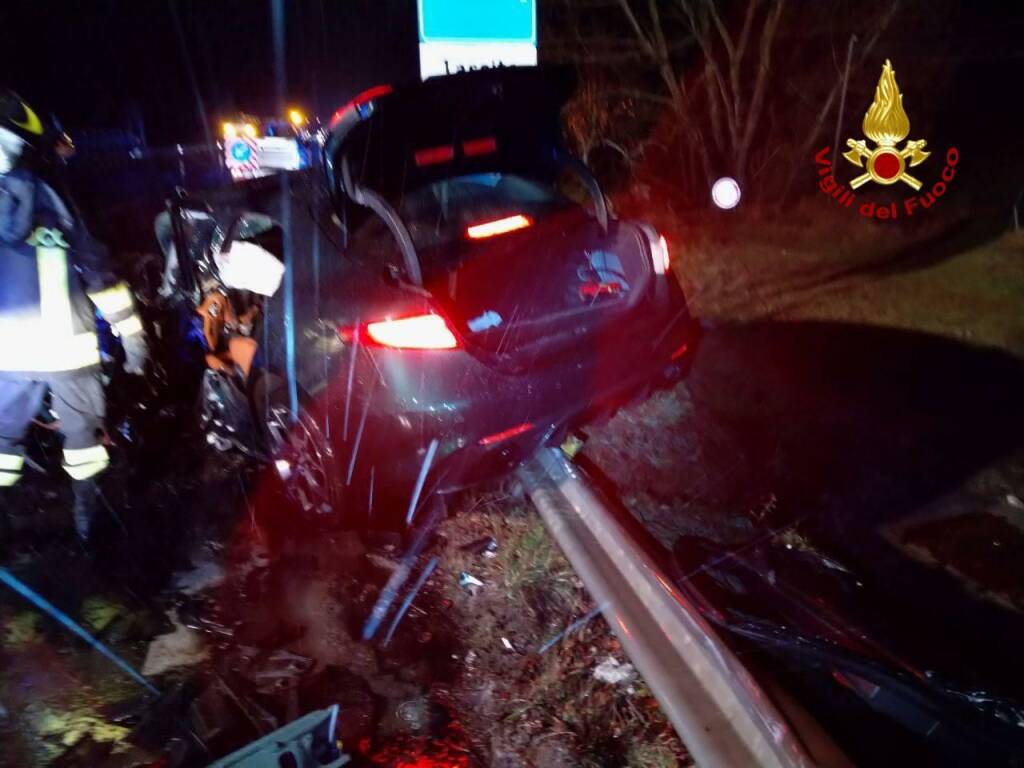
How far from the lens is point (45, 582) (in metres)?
3.53

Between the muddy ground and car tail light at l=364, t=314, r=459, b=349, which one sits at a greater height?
car tail light at l=364, t=314, r=459, b=349

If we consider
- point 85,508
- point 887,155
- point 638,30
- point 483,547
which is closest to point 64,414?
point 85,508

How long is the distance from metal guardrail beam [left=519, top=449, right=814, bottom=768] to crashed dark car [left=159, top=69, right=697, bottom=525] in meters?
0.53

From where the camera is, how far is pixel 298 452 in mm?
3816

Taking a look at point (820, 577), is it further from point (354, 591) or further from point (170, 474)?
point (170, 474)

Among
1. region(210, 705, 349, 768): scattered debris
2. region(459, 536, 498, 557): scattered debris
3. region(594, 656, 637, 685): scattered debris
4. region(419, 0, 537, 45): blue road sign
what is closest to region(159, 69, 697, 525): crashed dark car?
region(459, 536, 498, 557): scattered debris

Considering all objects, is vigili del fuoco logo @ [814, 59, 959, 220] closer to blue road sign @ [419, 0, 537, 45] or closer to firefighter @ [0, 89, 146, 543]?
blue road sign @ [419, 0, 537, 45]

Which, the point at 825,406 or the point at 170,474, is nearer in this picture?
the point at 170,474

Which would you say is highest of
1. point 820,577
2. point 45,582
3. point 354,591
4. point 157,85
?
point 157,85

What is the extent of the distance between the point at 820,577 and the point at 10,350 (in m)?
3.70

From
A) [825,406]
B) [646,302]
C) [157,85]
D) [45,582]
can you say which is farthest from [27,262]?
[157,85]

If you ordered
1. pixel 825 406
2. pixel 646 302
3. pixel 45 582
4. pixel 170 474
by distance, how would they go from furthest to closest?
pixel 825 406
pixel 170 474
pixel 646 302
pixel 45 582

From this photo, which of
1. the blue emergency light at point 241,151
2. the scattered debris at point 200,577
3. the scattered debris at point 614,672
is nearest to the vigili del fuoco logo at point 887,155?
the blue emergency light at point 241,151

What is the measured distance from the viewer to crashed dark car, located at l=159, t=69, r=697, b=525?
324cm
